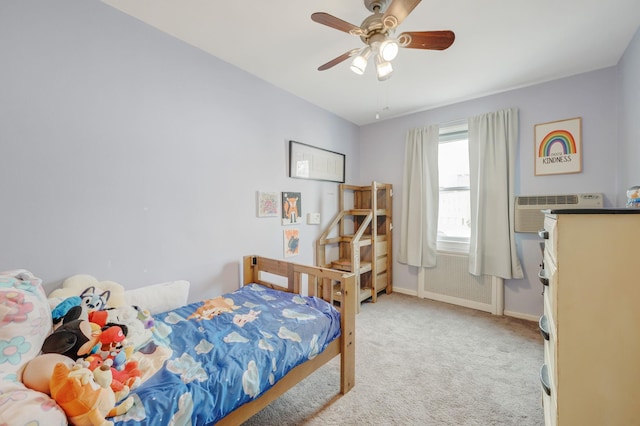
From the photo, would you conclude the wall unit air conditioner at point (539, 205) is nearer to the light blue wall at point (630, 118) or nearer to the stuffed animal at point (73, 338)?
the light blue wall at point (630, 118)

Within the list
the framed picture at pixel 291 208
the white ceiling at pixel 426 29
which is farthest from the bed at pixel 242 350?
the white ceiling at pixel 426 29

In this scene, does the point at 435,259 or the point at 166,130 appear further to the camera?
the point at 435,259

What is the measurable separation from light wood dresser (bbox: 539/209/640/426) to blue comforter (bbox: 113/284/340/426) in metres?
1.16

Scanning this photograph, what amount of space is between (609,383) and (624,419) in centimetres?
13

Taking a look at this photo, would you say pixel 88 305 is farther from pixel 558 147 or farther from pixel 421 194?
pixel 558 147

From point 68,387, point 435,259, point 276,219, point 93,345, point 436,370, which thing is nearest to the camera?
point 68,387

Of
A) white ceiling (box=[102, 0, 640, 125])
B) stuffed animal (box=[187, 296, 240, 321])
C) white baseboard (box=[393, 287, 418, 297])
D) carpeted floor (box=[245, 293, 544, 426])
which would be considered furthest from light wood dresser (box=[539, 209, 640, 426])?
white baseboard (box=[393, 287, 418, 297])

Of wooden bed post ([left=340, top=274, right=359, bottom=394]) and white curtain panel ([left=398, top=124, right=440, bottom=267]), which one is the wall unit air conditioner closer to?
white curtain panel ([left=398, top=124, right=440, bottom=267])

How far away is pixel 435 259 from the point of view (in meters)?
3.44

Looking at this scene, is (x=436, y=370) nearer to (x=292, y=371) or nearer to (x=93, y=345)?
(x=292, y=371)

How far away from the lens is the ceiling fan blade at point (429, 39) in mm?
1483

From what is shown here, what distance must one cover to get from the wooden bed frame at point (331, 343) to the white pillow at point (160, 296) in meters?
0.59

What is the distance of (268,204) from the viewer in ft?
8.84

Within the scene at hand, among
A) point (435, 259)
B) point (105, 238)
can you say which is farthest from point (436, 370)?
point (105, 238)
